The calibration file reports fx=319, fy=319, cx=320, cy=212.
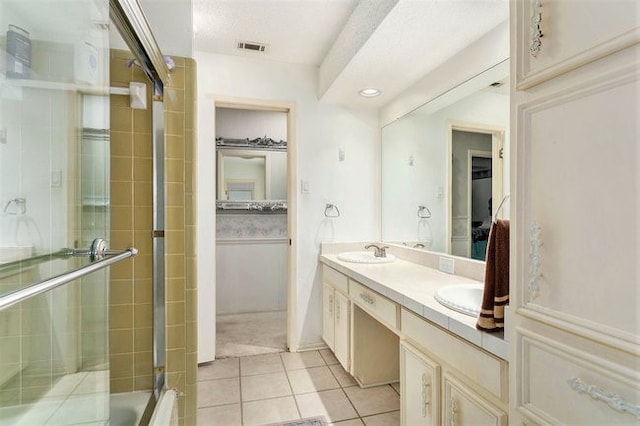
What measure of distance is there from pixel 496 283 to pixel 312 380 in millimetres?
1663

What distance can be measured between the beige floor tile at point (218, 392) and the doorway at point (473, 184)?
1692mm

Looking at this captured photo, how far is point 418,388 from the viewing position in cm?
138

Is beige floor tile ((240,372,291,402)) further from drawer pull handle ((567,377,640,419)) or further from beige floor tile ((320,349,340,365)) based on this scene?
drawer pull handle ((567,377,640,419))

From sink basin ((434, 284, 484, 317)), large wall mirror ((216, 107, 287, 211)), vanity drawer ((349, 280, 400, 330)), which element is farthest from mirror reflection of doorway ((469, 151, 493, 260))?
large wall mirror ((216, 107, 287, 211))

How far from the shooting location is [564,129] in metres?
0.75

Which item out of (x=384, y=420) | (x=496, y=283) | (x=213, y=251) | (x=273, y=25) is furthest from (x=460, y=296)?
(x=273, y=25)

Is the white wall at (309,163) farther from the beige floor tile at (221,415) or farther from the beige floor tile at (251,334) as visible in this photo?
the beige floor tile at (221,415)

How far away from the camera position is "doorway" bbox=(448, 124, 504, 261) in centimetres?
173

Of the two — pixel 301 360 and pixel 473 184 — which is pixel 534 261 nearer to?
pixel 473 184

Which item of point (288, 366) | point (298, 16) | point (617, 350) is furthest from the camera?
point (288, 366)

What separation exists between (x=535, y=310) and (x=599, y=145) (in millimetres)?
423

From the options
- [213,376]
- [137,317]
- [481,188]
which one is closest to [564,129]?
[481,188]

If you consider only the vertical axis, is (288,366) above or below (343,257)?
below

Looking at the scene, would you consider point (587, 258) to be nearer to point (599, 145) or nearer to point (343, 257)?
point (599, 145)
